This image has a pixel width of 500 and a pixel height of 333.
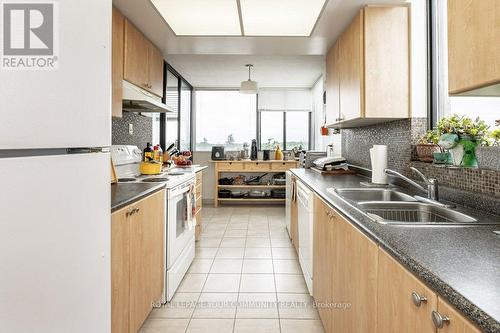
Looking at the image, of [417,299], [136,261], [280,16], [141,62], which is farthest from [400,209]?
[141,62]

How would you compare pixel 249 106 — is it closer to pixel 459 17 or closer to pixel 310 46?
pixel 310 46

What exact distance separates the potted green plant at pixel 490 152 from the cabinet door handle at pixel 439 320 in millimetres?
1073

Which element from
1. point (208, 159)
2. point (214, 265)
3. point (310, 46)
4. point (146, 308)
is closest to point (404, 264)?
point (146, 308)

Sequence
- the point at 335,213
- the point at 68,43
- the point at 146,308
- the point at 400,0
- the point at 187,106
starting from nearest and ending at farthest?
the point at 68,43
the point at 335,213
the point at 146,308
the point at 400,0
the point at 187,106

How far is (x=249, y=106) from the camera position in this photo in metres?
6.86

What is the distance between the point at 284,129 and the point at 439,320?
6.32 metres

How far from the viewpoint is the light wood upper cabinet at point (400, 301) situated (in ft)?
2.49

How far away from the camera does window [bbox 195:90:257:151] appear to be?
22.4 ft

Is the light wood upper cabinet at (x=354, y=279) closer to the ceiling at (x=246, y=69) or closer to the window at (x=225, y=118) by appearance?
Answer: the ceiling at (x=246, y=69)

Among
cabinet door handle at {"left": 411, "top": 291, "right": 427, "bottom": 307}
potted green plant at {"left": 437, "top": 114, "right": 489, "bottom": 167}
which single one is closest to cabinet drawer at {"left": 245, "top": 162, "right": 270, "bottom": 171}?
potted green plant at {"left": 437, "top": 114, "right": 489, "bottom": 167}

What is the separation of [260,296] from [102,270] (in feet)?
5.57

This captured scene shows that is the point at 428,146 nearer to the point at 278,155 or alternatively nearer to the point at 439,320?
the point at 439,320

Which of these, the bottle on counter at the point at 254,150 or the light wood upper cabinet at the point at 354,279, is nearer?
the light wood upper cabinet at the point at 354,279

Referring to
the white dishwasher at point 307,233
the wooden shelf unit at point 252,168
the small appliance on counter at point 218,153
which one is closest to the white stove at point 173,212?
the white dishwasher at point 307,233
